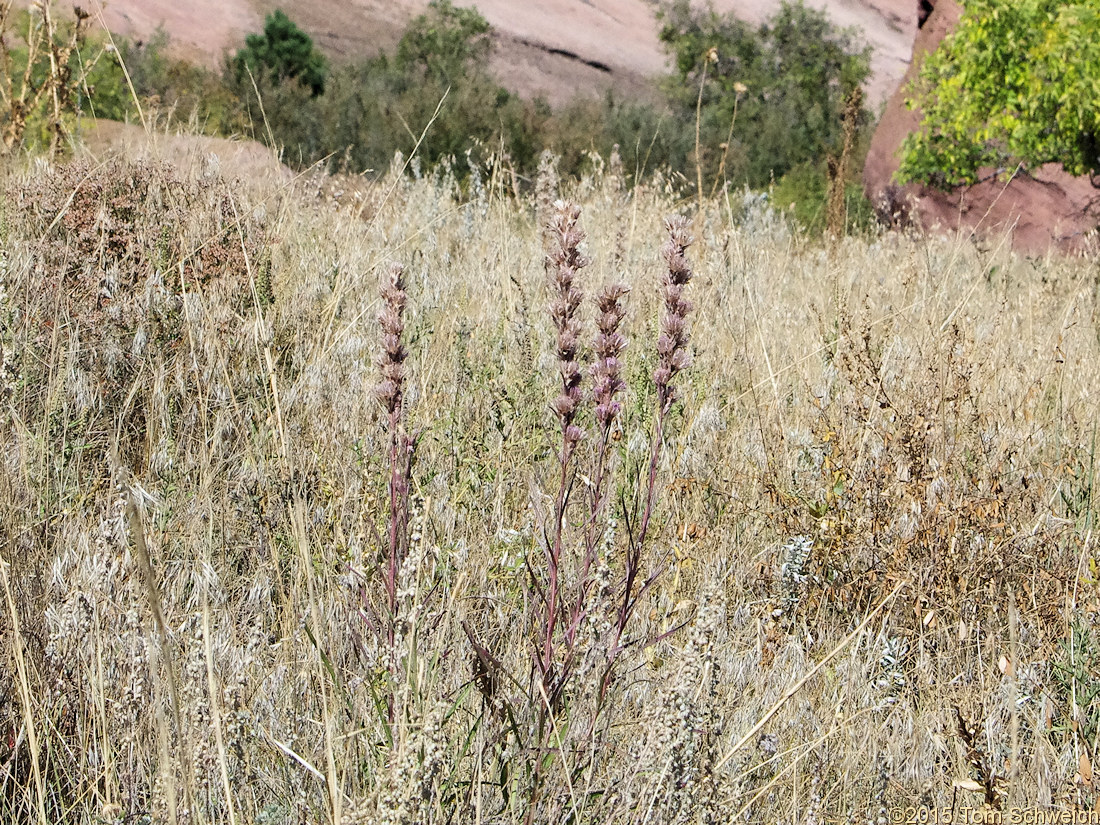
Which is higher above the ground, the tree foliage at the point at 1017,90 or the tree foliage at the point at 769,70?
the tree foliage at the point at 769,70

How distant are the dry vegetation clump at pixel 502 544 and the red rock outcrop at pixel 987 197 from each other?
5.74m

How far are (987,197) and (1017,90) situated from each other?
10.2 feet

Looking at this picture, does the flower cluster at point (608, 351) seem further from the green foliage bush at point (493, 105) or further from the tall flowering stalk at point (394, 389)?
the green foliage bush at point (493, 105)

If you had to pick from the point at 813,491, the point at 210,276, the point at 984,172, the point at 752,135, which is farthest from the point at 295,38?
the point at 813,491

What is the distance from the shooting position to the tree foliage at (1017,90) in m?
6.14

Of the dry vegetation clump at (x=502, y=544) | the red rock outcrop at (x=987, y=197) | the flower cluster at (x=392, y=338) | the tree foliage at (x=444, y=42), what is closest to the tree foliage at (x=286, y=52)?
the tree foliage at (x=444, y=42)

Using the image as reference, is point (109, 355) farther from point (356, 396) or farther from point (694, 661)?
point (694, 661)

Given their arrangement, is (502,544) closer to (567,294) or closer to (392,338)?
(392,338)

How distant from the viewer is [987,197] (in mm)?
9961

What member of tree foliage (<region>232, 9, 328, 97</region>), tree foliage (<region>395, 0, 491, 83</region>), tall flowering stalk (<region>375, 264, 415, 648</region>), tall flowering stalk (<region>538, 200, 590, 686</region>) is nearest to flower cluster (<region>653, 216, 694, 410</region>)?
tall flowering stalk (<region>538, 200, 590, 686</region>)

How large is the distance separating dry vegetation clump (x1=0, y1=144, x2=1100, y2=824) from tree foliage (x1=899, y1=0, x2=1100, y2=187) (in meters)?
3.07

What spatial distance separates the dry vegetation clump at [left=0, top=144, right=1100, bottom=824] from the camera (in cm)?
146

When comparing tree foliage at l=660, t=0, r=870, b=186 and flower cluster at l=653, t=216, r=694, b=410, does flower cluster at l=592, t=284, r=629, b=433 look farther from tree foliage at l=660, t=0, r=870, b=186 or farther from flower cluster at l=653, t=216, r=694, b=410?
tree foliage at l=660, t=0, r=870, b=186

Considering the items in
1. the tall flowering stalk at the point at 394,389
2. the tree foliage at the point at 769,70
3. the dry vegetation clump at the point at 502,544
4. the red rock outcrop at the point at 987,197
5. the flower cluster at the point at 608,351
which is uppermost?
the tree foliage at the point at 769,70
